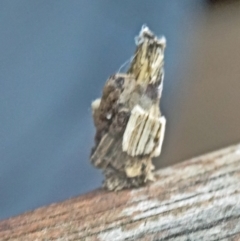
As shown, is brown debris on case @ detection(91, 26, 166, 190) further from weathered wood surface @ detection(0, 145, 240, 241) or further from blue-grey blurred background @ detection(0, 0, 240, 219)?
blue-grey blurred background @ detection(0, 0, 240, 219)

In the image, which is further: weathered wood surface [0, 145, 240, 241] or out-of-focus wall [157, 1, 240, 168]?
out-of-focus wall [157, 1, 240, 168]

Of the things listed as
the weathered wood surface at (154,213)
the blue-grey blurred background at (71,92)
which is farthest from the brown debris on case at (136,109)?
the blue-grey blurred background at (71,92)

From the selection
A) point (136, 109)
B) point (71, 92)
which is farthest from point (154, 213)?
point (71, 92)

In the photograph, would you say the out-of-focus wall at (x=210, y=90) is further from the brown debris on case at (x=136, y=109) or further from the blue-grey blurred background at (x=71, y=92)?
the brown debris on case at (x=136, y=109)

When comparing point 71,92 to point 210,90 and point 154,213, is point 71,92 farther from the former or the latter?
point 154,213

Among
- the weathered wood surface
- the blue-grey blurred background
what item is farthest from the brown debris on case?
the blue-grey blurred background

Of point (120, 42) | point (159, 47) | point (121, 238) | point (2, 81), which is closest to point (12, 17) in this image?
point (2, 81)
